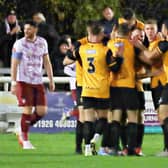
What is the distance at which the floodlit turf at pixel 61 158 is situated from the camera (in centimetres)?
1398

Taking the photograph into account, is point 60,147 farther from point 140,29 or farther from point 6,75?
point 6,75

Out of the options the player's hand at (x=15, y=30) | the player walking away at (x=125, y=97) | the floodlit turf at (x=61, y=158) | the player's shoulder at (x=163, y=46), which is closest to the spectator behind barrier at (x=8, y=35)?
the player's hand at (x=15, y=30)

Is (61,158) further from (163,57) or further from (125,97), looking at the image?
(163,57)

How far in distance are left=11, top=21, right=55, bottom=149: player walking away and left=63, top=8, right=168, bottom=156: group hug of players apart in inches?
58.2

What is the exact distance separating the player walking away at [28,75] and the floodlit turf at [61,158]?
58 cm

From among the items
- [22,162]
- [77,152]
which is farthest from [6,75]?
[22,162]

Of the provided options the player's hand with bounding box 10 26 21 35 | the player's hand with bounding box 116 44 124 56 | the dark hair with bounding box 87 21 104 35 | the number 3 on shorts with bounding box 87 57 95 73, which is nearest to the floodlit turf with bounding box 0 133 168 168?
the number 3 on shorts with bounding box 87 57 95 73

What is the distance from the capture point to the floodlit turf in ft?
45.9

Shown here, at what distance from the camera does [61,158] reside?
15172 mm

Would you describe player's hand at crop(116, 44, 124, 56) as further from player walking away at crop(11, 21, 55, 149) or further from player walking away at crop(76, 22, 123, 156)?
player walking away at crop(11, 21, 55, 149)

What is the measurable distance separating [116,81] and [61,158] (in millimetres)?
1702

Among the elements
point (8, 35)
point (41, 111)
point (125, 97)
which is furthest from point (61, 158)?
point (8, 35)

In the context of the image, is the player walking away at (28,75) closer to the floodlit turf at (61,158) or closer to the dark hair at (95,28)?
the floodlit turf at (61,158)

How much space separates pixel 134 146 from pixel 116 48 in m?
1.58
